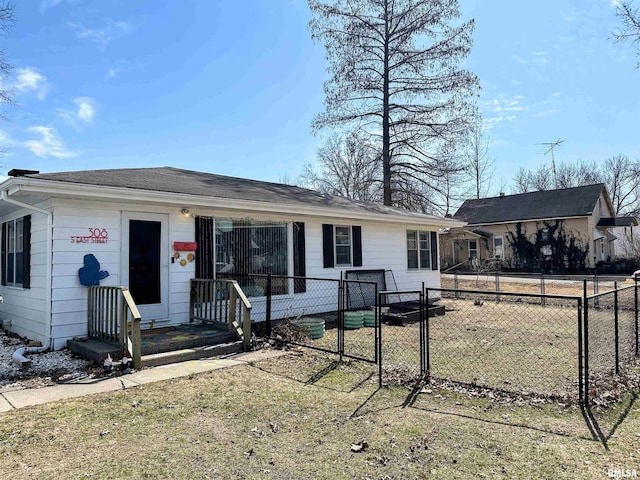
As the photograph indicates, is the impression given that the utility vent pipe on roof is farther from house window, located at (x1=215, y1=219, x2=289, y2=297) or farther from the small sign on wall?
house window, located at (x1=215, y1=219, x2=289, y2=297)

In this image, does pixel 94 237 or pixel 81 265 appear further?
pixel 94 237

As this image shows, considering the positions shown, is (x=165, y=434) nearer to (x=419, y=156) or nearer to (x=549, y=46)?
(x=549, y=46)

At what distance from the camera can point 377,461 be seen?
3119 millimetres

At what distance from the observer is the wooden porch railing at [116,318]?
5586 mm

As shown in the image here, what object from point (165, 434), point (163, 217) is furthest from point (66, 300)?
point (165, 434)

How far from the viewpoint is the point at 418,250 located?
13133 millimetres

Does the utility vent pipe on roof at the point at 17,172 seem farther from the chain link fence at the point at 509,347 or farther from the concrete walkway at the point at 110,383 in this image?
the chain link fence at the point at 509,347

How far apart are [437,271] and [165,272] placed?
9.06m

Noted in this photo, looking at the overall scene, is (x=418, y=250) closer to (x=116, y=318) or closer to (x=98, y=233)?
(x=98, y=233)

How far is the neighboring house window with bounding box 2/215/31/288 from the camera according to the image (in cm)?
768

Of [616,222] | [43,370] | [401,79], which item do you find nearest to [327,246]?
[43,370]

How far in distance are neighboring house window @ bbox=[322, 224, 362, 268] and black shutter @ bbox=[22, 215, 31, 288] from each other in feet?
19.7

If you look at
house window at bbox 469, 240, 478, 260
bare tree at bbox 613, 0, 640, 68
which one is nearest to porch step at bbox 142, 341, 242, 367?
bare tree at bbox 613, 0, 640, 68

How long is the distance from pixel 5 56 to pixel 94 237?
12.6 metres
